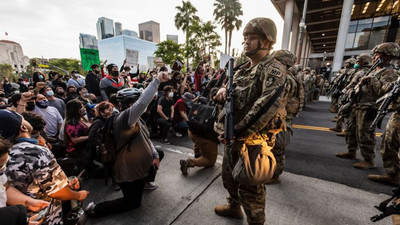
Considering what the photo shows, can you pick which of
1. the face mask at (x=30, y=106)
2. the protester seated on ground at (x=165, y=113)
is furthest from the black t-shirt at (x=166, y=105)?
the face mask at (x=30, y=106)

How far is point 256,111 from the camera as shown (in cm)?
160

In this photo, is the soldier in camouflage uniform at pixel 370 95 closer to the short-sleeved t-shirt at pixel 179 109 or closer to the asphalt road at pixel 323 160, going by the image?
the asphalt road at pixel 323 160

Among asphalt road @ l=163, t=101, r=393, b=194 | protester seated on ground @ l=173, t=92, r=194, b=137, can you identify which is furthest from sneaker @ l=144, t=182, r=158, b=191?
protester seated on ground @ l=173, t=92, r=194, b=137

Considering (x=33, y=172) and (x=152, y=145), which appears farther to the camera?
(x=152, y=145)

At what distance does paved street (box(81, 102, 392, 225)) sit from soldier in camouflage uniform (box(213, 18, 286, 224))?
27.4 inches

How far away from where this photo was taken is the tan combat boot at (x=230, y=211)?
2.25 metres

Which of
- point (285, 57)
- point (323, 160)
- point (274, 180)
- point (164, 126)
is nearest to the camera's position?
point (274, 180)

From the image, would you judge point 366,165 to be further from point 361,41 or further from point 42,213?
point 361,41

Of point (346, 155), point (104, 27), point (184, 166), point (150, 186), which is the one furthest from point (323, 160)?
point (104, 27)

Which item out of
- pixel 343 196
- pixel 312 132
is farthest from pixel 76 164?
pixel 312 132

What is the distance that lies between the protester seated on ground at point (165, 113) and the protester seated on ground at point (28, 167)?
3626 millimetres

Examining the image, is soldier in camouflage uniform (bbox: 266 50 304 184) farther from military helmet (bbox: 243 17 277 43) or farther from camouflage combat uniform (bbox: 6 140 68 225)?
camouflage combat uniform (bbox: 6 140 68 225)

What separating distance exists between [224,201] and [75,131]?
8.95 feet

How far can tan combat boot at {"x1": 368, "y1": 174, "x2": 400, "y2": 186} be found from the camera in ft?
9.29
